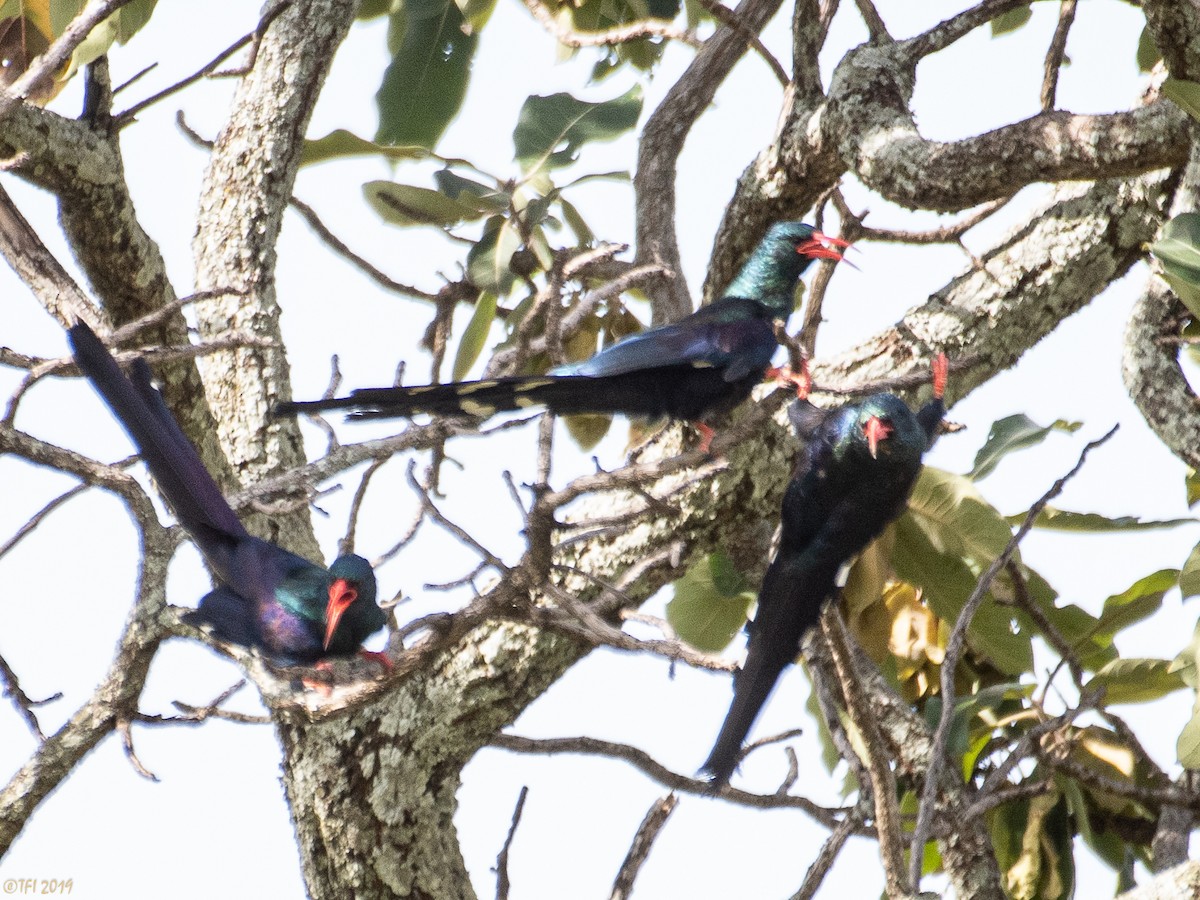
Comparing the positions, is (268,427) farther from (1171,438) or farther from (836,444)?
(1171,438)

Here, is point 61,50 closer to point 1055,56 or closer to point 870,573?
point 870,573

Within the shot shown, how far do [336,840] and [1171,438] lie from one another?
2.47 meters

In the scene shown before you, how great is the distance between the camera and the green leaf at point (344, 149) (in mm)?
4488

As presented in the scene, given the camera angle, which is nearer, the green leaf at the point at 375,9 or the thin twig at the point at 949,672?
the thin twig at the point at 949,672

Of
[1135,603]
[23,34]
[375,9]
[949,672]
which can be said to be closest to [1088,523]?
[1135,603]

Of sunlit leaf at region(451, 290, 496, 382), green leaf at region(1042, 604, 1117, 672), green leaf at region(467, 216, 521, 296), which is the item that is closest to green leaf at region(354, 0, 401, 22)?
green leaf at region(467, 216, 521, 296)

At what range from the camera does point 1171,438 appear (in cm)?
360

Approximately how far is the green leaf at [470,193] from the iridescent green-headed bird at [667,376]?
38.7 inches

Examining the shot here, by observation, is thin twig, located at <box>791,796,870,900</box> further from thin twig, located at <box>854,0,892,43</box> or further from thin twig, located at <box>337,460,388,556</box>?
thin twig, located at <box>854,0,892,43</box>

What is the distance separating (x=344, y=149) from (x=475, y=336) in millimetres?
842

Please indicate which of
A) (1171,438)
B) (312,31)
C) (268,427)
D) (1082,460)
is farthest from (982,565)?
(312,31)

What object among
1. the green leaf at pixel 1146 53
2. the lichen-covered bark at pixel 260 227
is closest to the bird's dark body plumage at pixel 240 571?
the lichen-covered bark at pixel 260 227

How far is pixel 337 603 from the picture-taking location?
3455 millimetres

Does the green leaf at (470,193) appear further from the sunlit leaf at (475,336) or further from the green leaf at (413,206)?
the sunlit leaf at (475,336)
